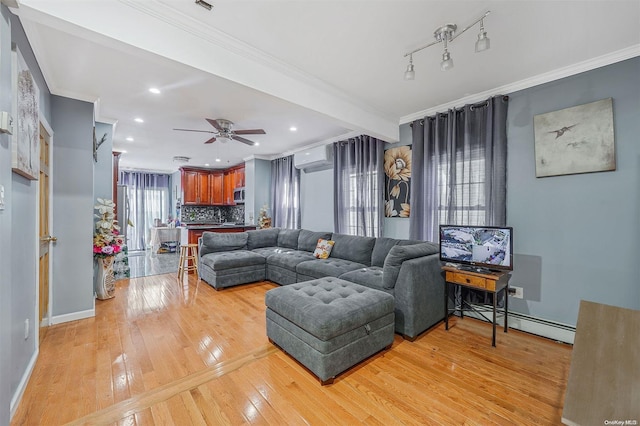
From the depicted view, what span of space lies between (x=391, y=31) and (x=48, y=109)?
11.8 feet

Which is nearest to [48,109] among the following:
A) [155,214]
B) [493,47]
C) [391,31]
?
[391,31]

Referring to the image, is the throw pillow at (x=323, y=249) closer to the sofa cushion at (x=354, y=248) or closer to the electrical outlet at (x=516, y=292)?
the sofa cushion at (x=354, y=248)

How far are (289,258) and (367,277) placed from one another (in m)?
1.65

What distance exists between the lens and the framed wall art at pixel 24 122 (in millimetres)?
1584

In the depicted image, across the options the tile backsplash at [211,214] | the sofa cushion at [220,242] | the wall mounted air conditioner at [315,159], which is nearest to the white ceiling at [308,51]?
the wall mounted air conditioner at [315,159]

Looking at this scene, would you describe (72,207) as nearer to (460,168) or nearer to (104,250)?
(104,250)

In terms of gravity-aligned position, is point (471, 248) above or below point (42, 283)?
above

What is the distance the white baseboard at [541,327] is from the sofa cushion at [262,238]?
156 inches

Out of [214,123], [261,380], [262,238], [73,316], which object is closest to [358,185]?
[262,238]

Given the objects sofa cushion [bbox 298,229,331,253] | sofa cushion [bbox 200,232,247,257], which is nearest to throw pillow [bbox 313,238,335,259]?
sofa cushion [bbox 298,229,331,253]

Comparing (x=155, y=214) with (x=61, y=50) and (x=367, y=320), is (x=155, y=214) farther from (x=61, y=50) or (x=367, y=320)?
(x=367, y=320)

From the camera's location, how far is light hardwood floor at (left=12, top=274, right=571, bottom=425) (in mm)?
1657

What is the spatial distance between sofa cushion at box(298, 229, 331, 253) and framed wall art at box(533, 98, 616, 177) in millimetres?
3105

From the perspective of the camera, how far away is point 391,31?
6.79ft
